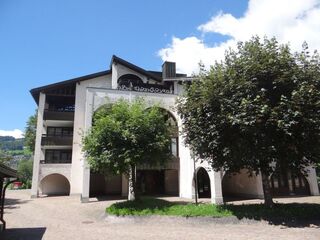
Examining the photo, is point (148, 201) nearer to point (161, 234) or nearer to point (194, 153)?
point (194, 153)

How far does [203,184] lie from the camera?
2427 centimetres

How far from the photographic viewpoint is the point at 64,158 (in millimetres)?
31250

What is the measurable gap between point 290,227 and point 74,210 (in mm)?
13550

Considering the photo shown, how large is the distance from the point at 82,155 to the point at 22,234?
53.4 feet

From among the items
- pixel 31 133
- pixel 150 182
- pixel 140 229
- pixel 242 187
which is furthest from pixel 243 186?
pixel 31 133

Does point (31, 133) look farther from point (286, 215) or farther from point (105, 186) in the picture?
point (286, 215)

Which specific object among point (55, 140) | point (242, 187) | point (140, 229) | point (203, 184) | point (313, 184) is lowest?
point (140, 229)

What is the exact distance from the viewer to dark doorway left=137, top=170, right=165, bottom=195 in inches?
1129

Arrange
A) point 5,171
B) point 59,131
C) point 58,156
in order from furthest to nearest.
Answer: point 59,131 < point 58,156 < point 5,171

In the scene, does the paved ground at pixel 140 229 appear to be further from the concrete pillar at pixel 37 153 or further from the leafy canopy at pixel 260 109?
the concrete pillar at pixel 37 153

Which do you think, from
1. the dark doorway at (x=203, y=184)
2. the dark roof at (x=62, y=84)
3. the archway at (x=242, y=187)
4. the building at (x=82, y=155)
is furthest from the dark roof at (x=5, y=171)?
the dark roof at (x=62, y=84)

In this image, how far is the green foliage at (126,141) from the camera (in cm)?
1636

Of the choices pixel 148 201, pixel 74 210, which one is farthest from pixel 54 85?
pixel 148 201

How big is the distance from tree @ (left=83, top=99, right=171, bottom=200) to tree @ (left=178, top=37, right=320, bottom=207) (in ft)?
11.9
